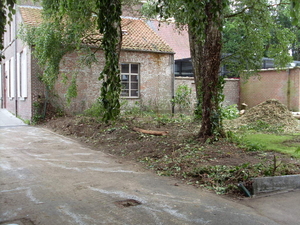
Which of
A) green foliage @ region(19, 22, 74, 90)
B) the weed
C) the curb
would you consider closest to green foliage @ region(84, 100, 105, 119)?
green foliage @ region(19, 22, 74, 90)

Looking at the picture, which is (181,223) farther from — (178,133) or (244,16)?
(244,16)

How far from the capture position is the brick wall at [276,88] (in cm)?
2230

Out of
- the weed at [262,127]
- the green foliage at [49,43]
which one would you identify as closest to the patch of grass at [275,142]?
the weed at [262,127]

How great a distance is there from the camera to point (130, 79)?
18906 mm

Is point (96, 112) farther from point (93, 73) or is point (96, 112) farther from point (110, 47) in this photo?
point (110, 47)

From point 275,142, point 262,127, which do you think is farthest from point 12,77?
point 275,142

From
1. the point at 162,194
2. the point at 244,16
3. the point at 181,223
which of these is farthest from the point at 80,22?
the point at 181,223

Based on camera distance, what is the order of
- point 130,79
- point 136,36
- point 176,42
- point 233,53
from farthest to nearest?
point 176,42 → point 136,36 → point 130,79 → point 233,53

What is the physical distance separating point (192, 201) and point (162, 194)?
57cm

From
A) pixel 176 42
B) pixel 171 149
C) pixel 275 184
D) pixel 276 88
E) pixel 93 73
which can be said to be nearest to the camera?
pixel 275 184

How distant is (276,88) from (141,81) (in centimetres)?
1073

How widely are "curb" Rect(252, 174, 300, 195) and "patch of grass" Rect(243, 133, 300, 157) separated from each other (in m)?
1.97

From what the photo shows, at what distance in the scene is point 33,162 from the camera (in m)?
7.88

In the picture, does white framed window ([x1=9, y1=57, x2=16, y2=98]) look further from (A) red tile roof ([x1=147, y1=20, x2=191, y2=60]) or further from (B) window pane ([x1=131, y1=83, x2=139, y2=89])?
(A) red tile roof ([x1=147, y1=20, x2=191, y2=60])
